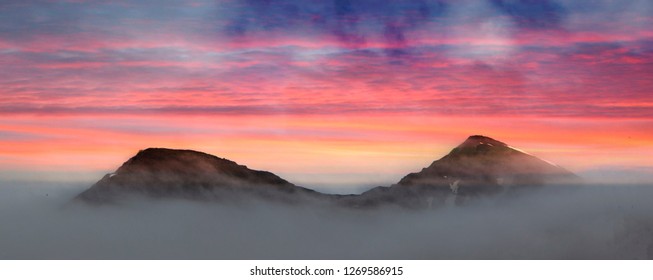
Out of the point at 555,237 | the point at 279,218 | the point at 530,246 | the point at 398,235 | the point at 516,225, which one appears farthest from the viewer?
the point at 279,218

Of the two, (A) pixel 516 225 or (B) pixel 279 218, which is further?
(B) pixel 279 218

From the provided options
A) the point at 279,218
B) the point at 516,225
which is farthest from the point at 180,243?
the point at 279,218

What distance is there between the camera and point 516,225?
90.7 meters

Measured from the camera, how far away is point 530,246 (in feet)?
210

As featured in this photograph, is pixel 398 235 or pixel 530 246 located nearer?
pixel 398 235

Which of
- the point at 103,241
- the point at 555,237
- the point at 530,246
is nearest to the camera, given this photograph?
the point at 103,241

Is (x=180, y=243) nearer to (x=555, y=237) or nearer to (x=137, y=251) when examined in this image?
(x=137, y=251)

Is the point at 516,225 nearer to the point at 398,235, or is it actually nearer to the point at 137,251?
the point at 398,235
